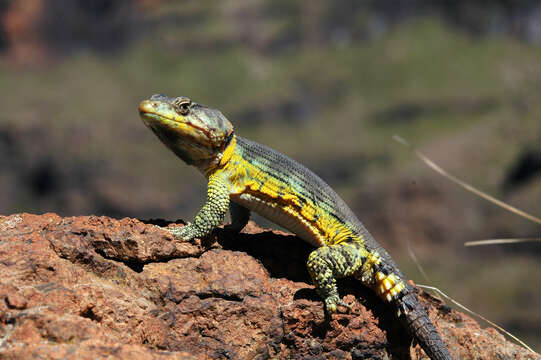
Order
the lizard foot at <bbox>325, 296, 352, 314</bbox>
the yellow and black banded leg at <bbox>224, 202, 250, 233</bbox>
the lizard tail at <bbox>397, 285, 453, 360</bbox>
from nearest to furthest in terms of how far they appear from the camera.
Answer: the lizard foot at <bbox>325, 296, 352, 314</bbox>, the lizard tail at <bbox>397, 285, 453, 360</bbox>, the yellow and black banded leg at <bbox>224, 202, 250, 233</bbox>

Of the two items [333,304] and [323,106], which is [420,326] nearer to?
[333,304]

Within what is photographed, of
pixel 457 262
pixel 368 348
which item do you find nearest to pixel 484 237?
pixel 457 262

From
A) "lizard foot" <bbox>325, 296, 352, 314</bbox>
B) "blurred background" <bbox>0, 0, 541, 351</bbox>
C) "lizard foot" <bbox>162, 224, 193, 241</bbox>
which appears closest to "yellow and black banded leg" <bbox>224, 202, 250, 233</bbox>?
"lizard foot" <bbox>162, 224, 193, 241</bbox>

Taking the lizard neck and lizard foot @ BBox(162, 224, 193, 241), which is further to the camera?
the lizard neck

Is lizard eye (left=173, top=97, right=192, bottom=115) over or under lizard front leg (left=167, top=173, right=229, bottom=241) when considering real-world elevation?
over

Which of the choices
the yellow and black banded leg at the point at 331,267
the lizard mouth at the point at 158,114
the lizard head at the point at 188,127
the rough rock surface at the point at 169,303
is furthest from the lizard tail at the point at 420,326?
the lizard mouth at the point at 158,114

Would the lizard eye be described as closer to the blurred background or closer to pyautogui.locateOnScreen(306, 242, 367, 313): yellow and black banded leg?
pyautogui.locateOnScreen(306, 242, 367, 313): yellow and black banded leg

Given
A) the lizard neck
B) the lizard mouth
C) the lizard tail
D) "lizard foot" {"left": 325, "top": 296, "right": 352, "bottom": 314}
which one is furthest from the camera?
the lizard neck
